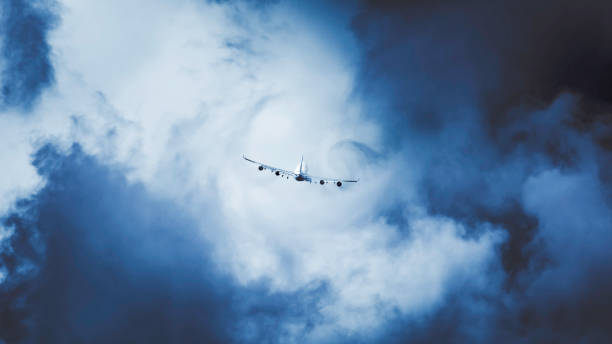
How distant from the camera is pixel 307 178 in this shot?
449ft

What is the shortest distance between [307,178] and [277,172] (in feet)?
38.1

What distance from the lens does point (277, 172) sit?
13025 cm
